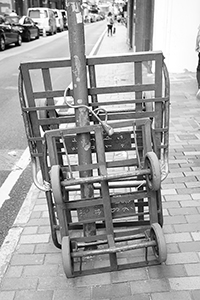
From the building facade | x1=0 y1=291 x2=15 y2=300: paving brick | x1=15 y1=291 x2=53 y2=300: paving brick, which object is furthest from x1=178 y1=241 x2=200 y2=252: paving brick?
the building facade

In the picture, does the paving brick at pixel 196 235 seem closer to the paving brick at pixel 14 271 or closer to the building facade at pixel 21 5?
the paving brick at pixel 14 271

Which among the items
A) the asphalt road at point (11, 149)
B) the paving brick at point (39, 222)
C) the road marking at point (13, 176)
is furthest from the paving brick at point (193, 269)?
the road marking at point (13, 176)

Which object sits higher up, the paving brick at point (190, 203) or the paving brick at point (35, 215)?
the paving brick at point (35, 215)

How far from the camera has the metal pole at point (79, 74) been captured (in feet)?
7.75

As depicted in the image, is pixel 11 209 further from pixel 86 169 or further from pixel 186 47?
pixel 186 47

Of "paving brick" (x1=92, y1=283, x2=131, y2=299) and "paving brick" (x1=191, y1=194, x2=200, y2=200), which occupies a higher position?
"paving brick" (x1=92, y1=283, x2=131, y2=299)

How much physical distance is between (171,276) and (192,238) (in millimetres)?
532

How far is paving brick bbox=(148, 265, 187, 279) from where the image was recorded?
2566mm

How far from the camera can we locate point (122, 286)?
249cm

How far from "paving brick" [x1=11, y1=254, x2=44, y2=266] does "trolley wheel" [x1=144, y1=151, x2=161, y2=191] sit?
42.8 inches

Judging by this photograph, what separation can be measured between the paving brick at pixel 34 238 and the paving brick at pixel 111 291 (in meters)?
0.75

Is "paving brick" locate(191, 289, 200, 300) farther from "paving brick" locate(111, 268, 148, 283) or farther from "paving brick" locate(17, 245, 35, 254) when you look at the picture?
"paving brick" locate(17, 245, 35, 254)

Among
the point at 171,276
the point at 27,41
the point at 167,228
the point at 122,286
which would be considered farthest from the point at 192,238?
the point at 27,41

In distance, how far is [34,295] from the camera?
8.00ft
